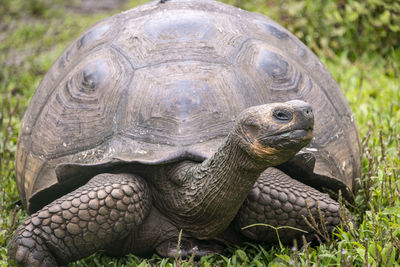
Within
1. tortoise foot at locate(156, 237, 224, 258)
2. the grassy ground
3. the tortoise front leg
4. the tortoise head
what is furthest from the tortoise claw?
the tortoise head

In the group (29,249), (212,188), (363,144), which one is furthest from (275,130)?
(363,144)

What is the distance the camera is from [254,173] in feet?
8.48

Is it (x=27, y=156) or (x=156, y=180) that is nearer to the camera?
(x=156, y=180)

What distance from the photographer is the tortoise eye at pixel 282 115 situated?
2324 mm

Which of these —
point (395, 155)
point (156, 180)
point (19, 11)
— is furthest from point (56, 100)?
point (19, 11)

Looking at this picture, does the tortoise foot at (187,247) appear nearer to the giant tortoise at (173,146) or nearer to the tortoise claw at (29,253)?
the giant tortoise at (173,146)

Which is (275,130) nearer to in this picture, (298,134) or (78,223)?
(298,134)

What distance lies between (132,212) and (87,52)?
113 cm

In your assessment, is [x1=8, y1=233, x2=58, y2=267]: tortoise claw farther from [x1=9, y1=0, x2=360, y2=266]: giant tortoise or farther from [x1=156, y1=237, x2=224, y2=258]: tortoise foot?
[x1=156, y1=237, x2=224, y2=258]: tortoise foot

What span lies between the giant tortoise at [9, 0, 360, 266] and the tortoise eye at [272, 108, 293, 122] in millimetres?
53

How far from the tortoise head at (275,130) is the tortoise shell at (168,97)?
1.36 feet

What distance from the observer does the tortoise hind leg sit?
2957 millimetres

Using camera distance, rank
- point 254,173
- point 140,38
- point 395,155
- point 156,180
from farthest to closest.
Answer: point 395,155 → point 140,38 → point 156,180 → point 254,173

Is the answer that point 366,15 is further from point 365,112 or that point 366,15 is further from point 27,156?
point 27,156
